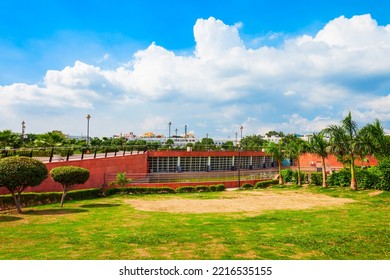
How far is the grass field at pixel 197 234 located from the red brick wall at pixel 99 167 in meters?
5.41

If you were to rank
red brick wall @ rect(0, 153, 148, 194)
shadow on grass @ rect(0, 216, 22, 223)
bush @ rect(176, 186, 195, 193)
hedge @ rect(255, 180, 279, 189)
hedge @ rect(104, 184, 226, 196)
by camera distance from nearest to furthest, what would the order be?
shadow on grass @ rect(0, 216, 22, 223)
red brick wall @ rect(0, 153, 148, 194)
hedge @ rect(104, 184, 226, 196)
bush @ rect(176, 186, 195, 193)
hedge @ rect(255, 180, 279, 189)

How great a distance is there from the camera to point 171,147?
4928 cm

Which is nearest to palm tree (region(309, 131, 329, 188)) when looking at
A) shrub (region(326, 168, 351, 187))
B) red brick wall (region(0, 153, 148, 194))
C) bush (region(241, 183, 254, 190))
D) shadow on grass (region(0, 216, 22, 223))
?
shrub (region(326, 168, 351, 187))

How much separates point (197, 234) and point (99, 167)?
21230mm

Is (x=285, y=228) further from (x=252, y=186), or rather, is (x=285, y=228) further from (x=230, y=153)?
(x=230, y=153)

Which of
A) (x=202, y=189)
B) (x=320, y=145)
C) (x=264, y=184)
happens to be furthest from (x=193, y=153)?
(x=320, y=145)

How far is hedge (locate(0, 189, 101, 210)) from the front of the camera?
20094mm

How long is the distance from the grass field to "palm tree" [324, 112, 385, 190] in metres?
9.60

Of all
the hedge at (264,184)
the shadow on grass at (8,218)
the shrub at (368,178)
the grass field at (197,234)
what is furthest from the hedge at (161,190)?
the shrub at (368,178)

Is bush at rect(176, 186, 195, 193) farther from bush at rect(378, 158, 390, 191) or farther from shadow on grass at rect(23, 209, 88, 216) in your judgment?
bush at rect(378, 158, 390, 191)

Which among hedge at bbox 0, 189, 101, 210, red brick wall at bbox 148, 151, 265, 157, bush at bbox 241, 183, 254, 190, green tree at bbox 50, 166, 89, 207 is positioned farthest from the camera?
red brick wall at bbox 148, 151, 265, 157

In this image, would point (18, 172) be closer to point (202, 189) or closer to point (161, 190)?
point (161, 190)

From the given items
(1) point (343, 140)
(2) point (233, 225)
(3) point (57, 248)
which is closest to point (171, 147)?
(1) point (343, 140)

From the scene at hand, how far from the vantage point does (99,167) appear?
3125 centimetres
